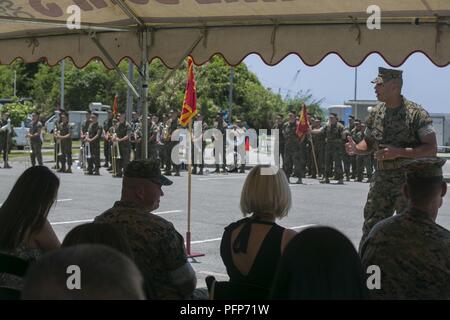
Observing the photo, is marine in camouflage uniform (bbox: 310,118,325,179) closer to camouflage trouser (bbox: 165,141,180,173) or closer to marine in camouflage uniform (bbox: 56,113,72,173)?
camouflage trouser (bbox: 165,141,180,173)

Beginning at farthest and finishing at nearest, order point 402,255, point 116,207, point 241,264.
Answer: point 116,207 < point 241,264 < point 402,255

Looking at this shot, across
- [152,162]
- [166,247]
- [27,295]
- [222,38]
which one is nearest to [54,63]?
[222,38]

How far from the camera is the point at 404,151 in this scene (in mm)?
6395

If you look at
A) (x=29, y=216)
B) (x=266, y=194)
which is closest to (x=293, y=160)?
(x=266, y=194)

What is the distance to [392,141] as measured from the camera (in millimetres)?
6656

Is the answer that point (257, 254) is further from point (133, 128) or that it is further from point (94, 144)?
point (94, 144)

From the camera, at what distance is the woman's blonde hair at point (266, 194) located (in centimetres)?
400

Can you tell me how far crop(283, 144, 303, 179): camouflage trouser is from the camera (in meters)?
22.5

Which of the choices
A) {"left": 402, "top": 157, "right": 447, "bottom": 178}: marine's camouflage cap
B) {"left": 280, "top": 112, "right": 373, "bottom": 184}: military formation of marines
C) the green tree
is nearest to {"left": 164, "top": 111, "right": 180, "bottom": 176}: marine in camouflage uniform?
{"left": 280, "top": 112, "right": 373, "bottom": 184}: military formation of marines

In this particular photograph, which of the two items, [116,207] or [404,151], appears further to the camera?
[404,151]

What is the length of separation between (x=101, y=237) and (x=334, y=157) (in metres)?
20.2

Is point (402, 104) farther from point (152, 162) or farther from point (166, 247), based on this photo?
point (166, 247)

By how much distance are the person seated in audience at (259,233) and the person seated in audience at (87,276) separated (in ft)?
5.86

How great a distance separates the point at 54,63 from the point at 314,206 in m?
9.03
